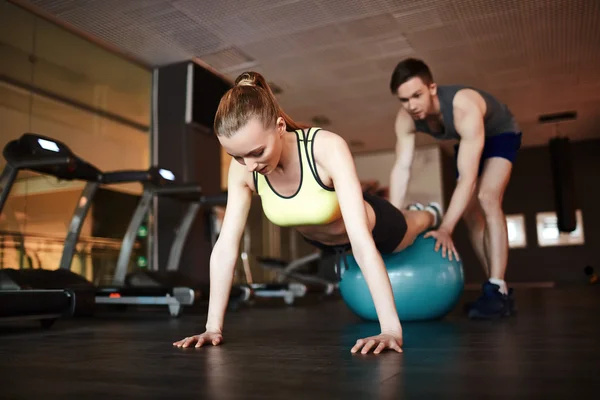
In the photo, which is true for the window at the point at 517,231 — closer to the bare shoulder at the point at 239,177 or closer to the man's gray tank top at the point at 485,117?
the man's gray tank top at the point at 485,117

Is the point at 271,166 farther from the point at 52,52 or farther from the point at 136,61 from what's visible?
the point at 136,61

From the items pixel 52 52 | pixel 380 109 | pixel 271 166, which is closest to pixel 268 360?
pixel 271 166

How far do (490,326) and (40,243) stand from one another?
12.1ft

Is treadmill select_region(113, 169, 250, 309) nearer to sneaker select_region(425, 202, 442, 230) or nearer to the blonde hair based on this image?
sneaker select_region(425, 202, 442, 230)

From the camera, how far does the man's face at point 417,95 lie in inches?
92.9

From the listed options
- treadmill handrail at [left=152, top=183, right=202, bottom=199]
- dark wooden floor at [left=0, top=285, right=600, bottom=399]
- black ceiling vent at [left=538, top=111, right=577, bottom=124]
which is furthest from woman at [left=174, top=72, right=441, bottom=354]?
black ceiling vent at [left=538, top=111, right=577, bottom=124]

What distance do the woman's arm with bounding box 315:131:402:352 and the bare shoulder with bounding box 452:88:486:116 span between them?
1.14 metres

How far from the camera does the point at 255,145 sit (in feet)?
4.53

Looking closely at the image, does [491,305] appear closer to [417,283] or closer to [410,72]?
[417,283]

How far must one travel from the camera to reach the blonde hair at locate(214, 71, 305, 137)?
1365 mm

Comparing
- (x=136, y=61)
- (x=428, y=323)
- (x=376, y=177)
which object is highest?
(x=136, y=61)

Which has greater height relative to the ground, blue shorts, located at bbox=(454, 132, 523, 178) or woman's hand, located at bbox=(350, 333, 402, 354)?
blue shorts, located at bbox=(454, 132, 523, 178)

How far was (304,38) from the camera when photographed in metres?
4.78

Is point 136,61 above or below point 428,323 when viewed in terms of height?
above
